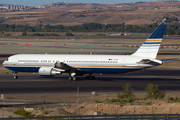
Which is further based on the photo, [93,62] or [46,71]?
[93,62]

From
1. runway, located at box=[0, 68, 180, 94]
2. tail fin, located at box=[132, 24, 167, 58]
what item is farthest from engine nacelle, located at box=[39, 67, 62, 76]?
tail fin, located at box=[132, 24, 167, 58]

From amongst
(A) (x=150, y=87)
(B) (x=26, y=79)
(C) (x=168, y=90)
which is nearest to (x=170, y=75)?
(C) (x=168, y=90)

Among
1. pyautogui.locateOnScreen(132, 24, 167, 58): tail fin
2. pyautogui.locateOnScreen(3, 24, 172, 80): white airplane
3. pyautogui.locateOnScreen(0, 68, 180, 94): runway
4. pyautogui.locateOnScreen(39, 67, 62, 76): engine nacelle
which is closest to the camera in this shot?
pyautogui.locateOnScreen(0, 68, 180, 94): runway

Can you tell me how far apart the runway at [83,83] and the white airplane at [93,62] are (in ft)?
5.26

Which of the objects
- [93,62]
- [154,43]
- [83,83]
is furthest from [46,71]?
[154,43]

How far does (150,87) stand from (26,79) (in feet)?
69.8

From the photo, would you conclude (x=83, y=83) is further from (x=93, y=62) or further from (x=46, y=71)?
(x=46, y=71)

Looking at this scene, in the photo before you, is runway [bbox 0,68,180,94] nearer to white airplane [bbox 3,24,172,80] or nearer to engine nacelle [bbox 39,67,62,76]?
engine nacelle [bbox 39,67,62,76]

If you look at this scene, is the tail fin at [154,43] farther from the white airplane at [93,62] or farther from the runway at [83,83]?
the runway at [83,83]

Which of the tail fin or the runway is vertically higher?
the tail fin

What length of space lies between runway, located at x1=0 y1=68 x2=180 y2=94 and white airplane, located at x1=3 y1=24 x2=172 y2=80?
1603 mm

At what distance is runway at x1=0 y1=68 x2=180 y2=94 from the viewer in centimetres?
3812

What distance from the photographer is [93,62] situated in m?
45.2

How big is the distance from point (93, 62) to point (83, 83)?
402cm
